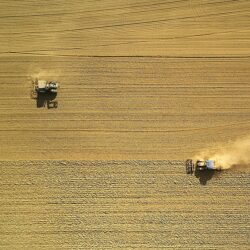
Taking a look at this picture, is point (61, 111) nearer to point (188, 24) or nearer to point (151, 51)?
point (151, 51)

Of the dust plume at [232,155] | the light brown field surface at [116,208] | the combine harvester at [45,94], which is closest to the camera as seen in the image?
the light brown field surface at [116,208]

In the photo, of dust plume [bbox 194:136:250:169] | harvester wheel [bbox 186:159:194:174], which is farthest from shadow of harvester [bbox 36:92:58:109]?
dust plume [bbox 194:136:250:169]

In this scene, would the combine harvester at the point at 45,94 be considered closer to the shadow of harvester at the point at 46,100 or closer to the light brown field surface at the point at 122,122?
the shadow of harvester at the point at 46,100

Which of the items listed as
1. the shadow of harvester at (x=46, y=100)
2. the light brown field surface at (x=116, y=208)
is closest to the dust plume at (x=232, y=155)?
the light brown field surface at (x=116, y=208)

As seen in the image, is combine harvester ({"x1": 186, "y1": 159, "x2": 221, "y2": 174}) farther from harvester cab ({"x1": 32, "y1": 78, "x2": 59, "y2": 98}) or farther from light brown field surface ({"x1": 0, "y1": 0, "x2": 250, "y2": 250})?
harvester cab ({"x1": 32, "y1": 78, "x2": 59, "y2": 98})

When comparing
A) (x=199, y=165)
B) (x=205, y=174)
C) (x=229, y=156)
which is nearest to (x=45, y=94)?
(x=199, y=165)

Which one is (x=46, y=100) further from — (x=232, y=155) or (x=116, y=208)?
(x=232, y=155)
